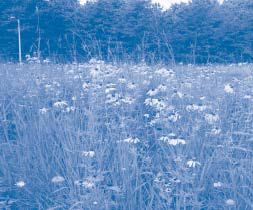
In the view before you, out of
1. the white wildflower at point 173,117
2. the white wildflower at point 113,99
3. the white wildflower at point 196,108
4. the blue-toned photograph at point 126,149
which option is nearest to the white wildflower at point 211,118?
the blue-toned photograph at point 126,149

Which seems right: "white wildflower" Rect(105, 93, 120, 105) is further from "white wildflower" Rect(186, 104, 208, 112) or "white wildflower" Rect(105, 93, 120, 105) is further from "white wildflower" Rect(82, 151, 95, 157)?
"white wildflower" Rect(82, 151, 95, 157)

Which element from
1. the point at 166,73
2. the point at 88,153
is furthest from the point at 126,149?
the point at 166,73

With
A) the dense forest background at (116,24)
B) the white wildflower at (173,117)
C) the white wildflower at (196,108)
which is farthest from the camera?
the dense forest background at (116,24)

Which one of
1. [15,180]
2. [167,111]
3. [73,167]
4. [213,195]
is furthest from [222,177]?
[15,180]

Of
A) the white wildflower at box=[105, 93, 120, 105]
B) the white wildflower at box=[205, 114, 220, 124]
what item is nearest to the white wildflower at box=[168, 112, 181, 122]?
the white wildflower at box=[205, 114, 220, 124]

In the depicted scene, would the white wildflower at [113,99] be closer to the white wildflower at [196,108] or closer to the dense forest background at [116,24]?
the white wildflower at [196,108]

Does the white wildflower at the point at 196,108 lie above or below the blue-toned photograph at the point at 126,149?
above

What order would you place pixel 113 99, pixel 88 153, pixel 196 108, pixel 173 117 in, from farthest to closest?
1. pixel 113 99
2. pixel 196 108
3. pixel 173 117
4. pixel 88 153

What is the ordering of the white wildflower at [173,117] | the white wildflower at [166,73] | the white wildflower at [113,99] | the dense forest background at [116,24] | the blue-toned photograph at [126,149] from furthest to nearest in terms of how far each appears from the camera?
the dense forest background at [116,24]
the white wildflower at [166,73]
the white wildflower at [113,99]
the white wildflower at [173,117]
the blue-toned photograph at [126,149]

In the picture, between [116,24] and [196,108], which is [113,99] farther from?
[116,24]

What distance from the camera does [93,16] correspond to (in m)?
16.2

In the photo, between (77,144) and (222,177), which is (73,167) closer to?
(77,144)

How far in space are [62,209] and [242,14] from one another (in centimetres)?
1927

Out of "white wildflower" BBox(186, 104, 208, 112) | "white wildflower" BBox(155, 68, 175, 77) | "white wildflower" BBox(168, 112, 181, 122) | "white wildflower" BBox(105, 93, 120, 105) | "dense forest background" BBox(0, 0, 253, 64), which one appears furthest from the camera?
"dense forest background" BBox(0, 0, 253, 64)
